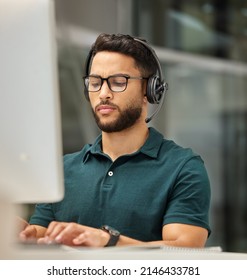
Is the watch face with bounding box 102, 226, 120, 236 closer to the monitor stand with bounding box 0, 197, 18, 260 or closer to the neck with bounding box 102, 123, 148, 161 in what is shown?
the neck with bounding box 102, 123, 148, 161

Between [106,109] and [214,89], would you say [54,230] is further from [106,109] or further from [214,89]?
[214,89]

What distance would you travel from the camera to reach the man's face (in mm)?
938

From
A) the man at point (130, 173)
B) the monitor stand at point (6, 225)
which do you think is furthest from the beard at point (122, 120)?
the monitor stand at point (6, 225)

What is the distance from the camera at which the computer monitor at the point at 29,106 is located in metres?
0.64

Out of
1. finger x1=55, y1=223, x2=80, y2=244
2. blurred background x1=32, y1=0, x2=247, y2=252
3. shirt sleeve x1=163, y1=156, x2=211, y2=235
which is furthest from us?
blurred background x1=32, y1=0, x2=247, y2=252

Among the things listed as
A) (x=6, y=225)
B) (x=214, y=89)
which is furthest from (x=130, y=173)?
(x=214, y=89)

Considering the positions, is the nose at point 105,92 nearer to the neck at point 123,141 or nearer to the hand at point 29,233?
the neck at point 123,141

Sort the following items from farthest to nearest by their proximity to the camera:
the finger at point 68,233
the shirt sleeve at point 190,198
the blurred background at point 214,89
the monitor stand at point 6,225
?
1. the blurred background at point 214,89
2. the shirt sleeve at point 190,198
3. the finger at point 68,233
4. the monitor stand at point 6,225

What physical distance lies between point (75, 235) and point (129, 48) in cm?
33

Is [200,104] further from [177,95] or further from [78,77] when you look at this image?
[78,77]

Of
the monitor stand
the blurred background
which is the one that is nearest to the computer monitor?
the monitor stand

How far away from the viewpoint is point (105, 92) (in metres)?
0.94

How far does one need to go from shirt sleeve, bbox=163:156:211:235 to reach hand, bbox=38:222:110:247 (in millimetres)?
137

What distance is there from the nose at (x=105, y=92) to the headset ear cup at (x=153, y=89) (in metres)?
0.08
